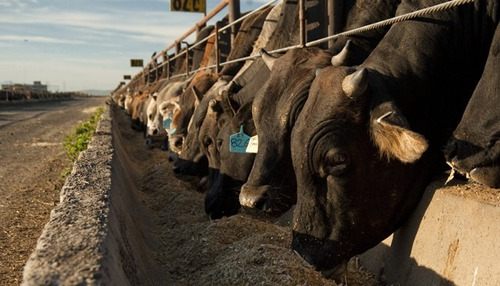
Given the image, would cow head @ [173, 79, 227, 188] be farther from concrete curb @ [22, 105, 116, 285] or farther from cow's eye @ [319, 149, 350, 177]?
cow's eye @ [319, 149, 350, 177]

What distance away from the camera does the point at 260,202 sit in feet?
12.6

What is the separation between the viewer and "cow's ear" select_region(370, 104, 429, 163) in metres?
2.73

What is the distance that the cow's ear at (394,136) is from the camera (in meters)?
2.73

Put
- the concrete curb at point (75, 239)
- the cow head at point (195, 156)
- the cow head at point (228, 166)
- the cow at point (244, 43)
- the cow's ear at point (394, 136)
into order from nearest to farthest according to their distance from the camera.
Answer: the concrete curb at point (75, 239)
the cow's ear at point (394, 136)
the cow head at point (228, 166)
the cow head at point (195, 156)
the cow at point (244, 43)

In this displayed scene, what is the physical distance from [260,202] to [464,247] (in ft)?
4.69

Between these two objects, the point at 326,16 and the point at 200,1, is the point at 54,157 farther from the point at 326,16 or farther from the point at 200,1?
the point at 326,16

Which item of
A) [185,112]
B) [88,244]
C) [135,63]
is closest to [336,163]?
[88,244]

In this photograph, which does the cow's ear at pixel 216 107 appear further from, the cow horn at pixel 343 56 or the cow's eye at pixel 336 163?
the cow's eye at pixel 336 163

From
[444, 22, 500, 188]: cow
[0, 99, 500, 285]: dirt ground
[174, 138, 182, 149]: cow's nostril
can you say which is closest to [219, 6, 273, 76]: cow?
[174, 138, 182, 149]: cow's nostril

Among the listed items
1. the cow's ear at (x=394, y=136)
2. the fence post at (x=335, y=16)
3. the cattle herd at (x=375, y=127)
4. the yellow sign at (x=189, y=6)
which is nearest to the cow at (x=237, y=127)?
the fence post at (x=335, y=16)

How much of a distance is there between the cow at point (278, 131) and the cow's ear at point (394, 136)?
2.48 feet

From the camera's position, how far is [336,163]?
10.0 ft

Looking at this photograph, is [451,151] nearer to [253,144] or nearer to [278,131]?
[278,131]

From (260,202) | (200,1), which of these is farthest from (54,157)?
(260,202)
